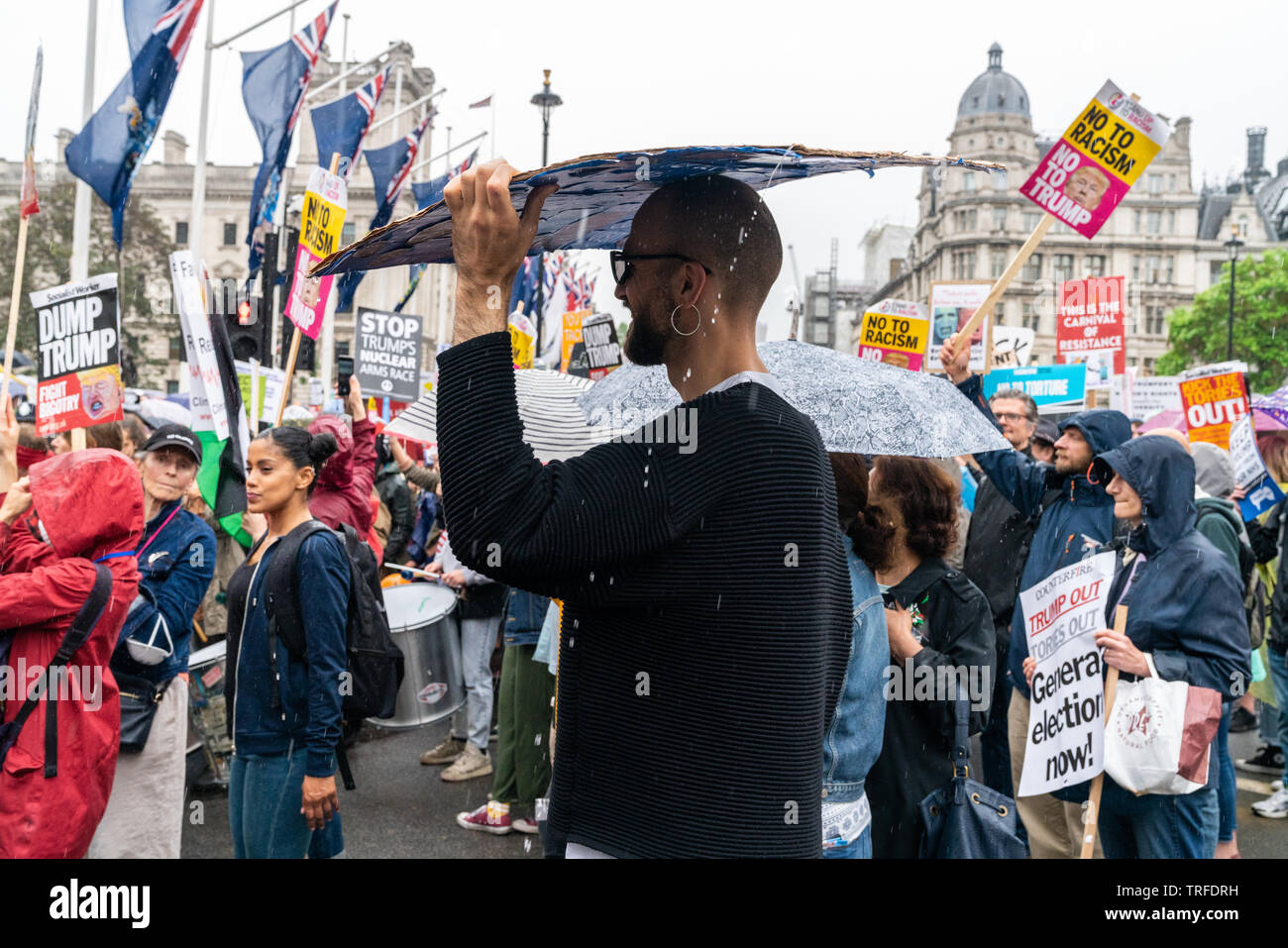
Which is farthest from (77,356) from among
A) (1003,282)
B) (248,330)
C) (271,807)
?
(1003,282)

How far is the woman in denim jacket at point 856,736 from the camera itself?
115 inches

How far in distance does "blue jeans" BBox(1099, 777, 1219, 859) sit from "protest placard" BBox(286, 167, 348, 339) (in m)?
4.89

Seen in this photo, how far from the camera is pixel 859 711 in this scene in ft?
10.0

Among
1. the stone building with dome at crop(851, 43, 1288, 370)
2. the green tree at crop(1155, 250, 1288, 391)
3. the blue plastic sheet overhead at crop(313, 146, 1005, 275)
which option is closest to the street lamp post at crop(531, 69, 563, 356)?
the blue plastic sheet overhead at crop(313, 146, 1005, 275)

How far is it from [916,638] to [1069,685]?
27.2 inches

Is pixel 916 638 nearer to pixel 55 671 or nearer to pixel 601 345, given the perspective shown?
pixel 55 671

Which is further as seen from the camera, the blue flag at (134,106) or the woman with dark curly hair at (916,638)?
the blue flag at (134,106)

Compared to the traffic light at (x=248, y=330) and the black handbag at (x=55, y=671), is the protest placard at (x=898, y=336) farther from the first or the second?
the black handbag at (x=55, y=671)

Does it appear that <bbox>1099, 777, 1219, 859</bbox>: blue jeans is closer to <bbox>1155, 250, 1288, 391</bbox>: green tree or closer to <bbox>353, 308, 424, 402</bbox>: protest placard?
<bbox>353, 308, 424, 402</bbox>: protest placard

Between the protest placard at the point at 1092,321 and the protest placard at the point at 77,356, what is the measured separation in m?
9.88

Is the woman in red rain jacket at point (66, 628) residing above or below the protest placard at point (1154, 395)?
below

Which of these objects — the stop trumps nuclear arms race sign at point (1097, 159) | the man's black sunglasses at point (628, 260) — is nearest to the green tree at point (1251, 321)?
the stop trumps nuclear arms race sign at point (1097, 159)

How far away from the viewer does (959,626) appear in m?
3.78

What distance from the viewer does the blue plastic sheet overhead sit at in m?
1.60
